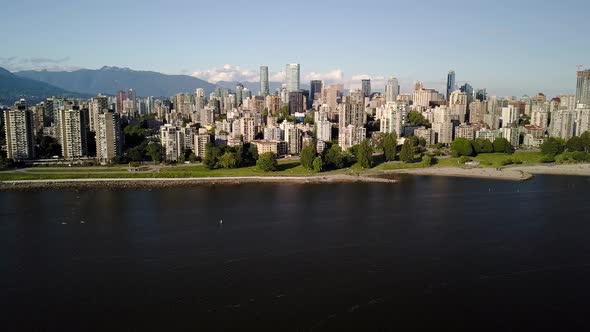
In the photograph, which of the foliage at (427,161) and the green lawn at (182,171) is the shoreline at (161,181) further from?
the foliage at (427,161)

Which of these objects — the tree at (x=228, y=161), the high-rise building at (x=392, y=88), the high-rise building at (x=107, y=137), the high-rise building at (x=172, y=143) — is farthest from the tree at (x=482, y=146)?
the high-rise building at (x=392, y=88)

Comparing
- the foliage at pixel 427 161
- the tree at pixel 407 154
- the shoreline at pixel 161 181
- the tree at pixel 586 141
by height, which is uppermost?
the tree at pixel 586 141

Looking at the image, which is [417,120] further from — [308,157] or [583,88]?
[308,157]

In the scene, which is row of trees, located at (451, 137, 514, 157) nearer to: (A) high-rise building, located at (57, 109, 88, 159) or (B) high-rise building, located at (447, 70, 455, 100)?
(A) high-rise building, located at (57, 109, 88, 159)

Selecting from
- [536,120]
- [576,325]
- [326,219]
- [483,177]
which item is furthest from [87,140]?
[536,120]

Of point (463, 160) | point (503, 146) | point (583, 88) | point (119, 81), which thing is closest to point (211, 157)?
point (463, 160)
